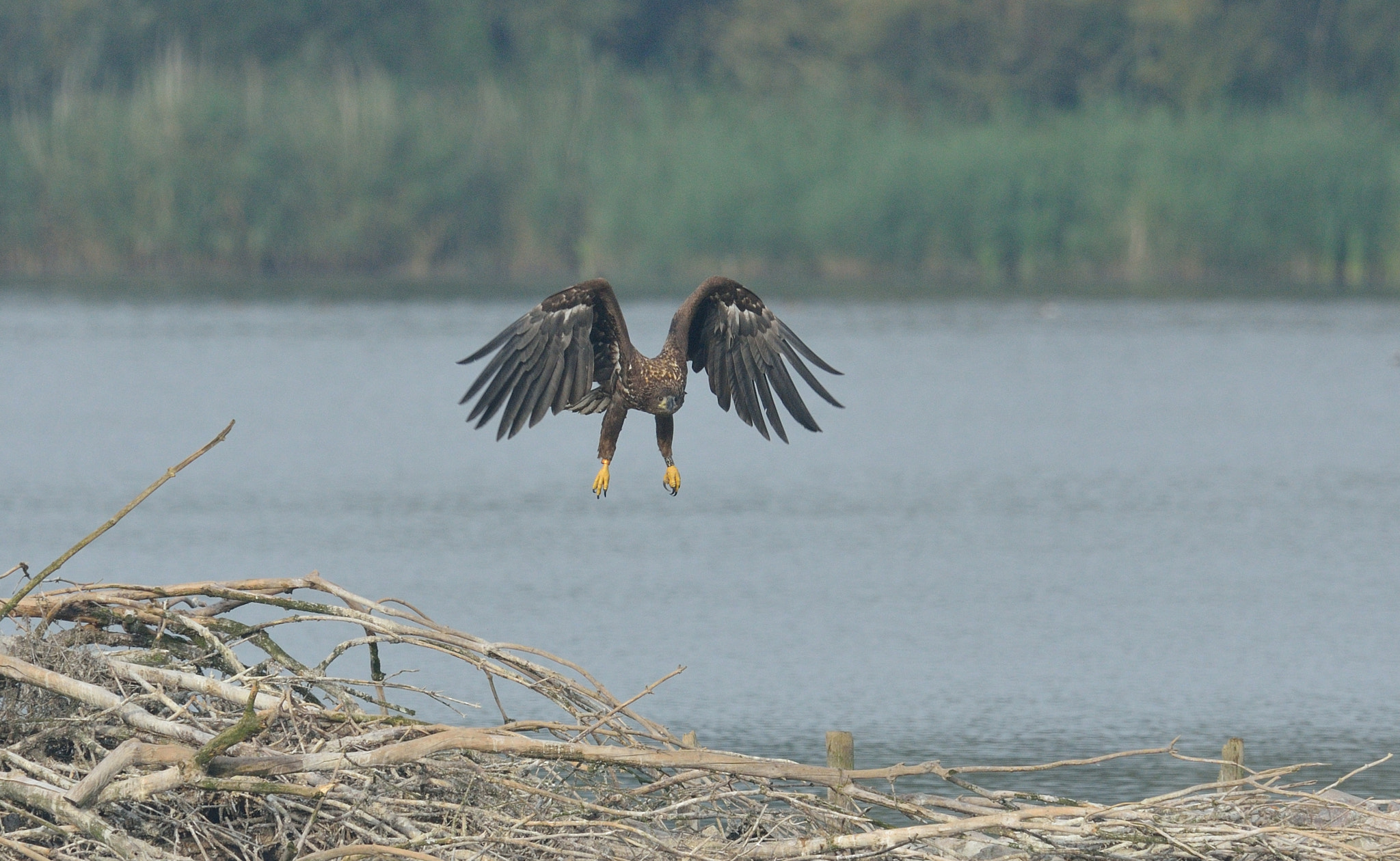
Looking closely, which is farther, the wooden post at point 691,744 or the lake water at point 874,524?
the lake water at point 874,524

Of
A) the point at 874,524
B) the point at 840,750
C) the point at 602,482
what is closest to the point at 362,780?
the point at 840,750

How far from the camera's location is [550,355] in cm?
718

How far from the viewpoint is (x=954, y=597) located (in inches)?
522

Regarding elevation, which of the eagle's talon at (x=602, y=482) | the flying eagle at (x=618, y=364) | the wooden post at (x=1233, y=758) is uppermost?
the flying eagle at (x=618, y=364)

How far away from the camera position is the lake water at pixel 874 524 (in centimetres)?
1064

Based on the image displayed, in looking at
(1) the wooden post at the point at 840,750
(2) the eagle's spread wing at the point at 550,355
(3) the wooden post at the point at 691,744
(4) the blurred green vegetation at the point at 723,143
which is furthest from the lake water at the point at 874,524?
(4) the blurred green vegetation at the point at 723,143

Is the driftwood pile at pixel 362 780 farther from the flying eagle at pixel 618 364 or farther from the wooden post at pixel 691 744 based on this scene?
the flying eagle at pixel 618 364

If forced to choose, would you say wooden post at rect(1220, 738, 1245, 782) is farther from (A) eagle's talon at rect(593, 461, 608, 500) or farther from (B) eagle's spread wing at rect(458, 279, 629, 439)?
(B) eagle's spread wing at rect(458, 279, 629, 439)

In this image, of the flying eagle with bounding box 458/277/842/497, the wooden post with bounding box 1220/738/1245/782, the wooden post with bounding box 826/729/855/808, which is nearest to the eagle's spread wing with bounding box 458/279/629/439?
the flying eagle with bounding box 458/277/842/497

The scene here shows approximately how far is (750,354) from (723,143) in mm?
30102

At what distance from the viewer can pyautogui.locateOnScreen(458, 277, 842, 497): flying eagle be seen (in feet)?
23.4

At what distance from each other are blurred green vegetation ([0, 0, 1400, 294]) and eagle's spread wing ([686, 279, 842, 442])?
26795 mm

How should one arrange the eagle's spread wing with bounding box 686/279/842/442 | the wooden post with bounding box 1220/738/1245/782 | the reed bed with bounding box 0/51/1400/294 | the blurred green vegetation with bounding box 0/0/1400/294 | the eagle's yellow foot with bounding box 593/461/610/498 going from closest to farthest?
the wooden post with bounding box 1220/738/1245/782
the eagle's yellow foot with bounding box 593/461/610/498
the eagle's spread wing with bounding box 686/279/842/442
the reed bed with bounding box 0/51/1400/294
the blurred green vegetation with bounding box 0/0/1400/294

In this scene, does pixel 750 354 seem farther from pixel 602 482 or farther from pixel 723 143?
pixel 723 143
